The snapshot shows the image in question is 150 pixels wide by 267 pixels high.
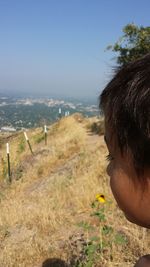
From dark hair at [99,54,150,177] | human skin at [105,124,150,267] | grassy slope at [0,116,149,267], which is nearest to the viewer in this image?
dark hair at [99,54,150,177]

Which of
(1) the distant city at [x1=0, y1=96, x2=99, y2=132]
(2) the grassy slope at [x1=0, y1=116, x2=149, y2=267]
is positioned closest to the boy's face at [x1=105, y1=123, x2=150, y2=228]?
(1) the distant city at [x1=0, y1=96, x2=99, y2=132]

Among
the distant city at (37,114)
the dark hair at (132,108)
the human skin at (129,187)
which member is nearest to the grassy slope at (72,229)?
the distant city at (37,114)

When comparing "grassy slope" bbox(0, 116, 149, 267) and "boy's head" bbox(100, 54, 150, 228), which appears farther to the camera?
"grassy slope" bbox(0, 116, 149, 267)

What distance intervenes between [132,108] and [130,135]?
84 millimetres

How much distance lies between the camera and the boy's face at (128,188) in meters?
1.27

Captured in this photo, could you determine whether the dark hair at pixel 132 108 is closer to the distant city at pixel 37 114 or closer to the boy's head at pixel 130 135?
the boy's head at pixel 130 135

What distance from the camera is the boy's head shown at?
1164 millimetres

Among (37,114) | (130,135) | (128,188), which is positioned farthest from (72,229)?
(37,114)

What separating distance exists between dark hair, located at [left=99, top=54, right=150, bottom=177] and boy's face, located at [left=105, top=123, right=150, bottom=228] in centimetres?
4

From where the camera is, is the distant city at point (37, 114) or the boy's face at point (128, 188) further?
the distant city at point (37, 114)

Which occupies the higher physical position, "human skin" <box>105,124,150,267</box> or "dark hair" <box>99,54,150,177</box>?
"dark hair" <box>99,54,150,177</box>

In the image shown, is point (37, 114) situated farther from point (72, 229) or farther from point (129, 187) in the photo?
point (129, 187)

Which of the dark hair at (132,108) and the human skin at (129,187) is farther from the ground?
the dark hair at (132,108)

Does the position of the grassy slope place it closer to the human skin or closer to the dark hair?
the human skin
